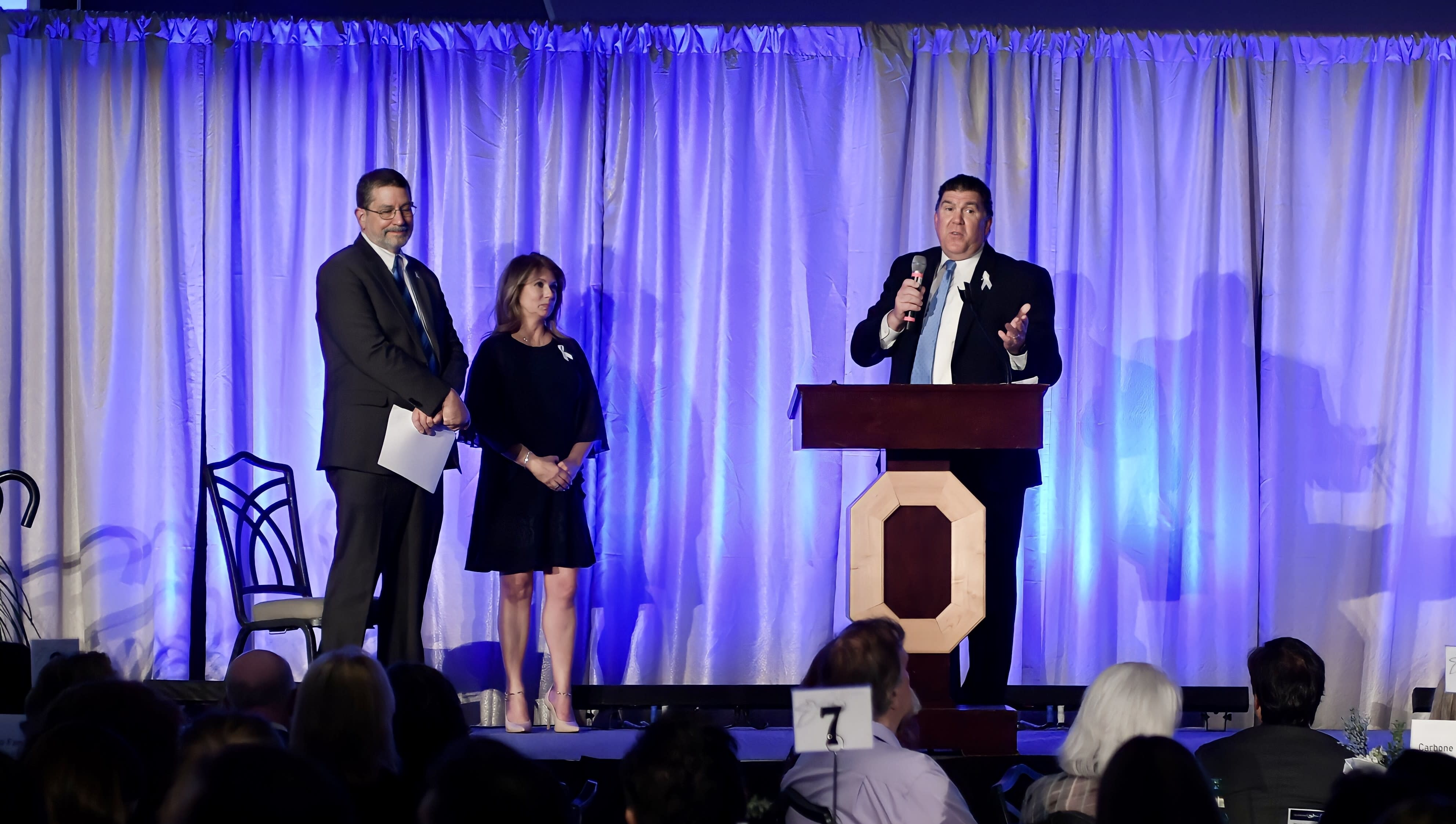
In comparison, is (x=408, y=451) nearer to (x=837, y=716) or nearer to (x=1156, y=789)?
(x=837, y=716)

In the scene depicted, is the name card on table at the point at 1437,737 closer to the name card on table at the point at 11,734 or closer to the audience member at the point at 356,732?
the audience member at the point at 356,732

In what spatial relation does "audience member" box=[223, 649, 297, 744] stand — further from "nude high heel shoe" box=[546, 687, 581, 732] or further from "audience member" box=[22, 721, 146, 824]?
"nude high heel shoe" box=[546, 687, 581, 732]

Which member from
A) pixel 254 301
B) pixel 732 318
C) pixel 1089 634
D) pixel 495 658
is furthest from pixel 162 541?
pixel 1089 634

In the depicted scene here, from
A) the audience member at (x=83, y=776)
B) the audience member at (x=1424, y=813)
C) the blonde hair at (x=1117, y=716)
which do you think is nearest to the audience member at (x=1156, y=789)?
the audience member at (x=1424, y=813)

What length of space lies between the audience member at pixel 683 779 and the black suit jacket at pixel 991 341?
242 centimetres

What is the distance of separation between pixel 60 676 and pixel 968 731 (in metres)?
2.23

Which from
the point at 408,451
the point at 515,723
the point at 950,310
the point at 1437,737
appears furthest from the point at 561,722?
the point at 1437,737

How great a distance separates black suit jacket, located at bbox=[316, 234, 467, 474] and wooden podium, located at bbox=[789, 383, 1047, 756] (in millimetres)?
1223

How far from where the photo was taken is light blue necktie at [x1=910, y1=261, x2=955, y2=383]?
14.3 feet

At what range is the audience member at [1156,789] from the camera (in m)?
1.74

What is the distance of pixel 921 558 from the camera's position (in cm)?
379

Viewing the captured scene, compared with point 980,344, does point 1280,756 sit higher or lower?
lower

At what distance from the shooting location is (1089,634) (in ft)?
18.4

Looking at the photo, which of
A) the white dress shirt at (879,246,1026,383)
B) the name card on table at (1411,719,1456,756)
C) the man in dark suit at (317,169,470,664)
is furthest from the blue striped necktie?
the name card on table at (1411,719,1456,756)
